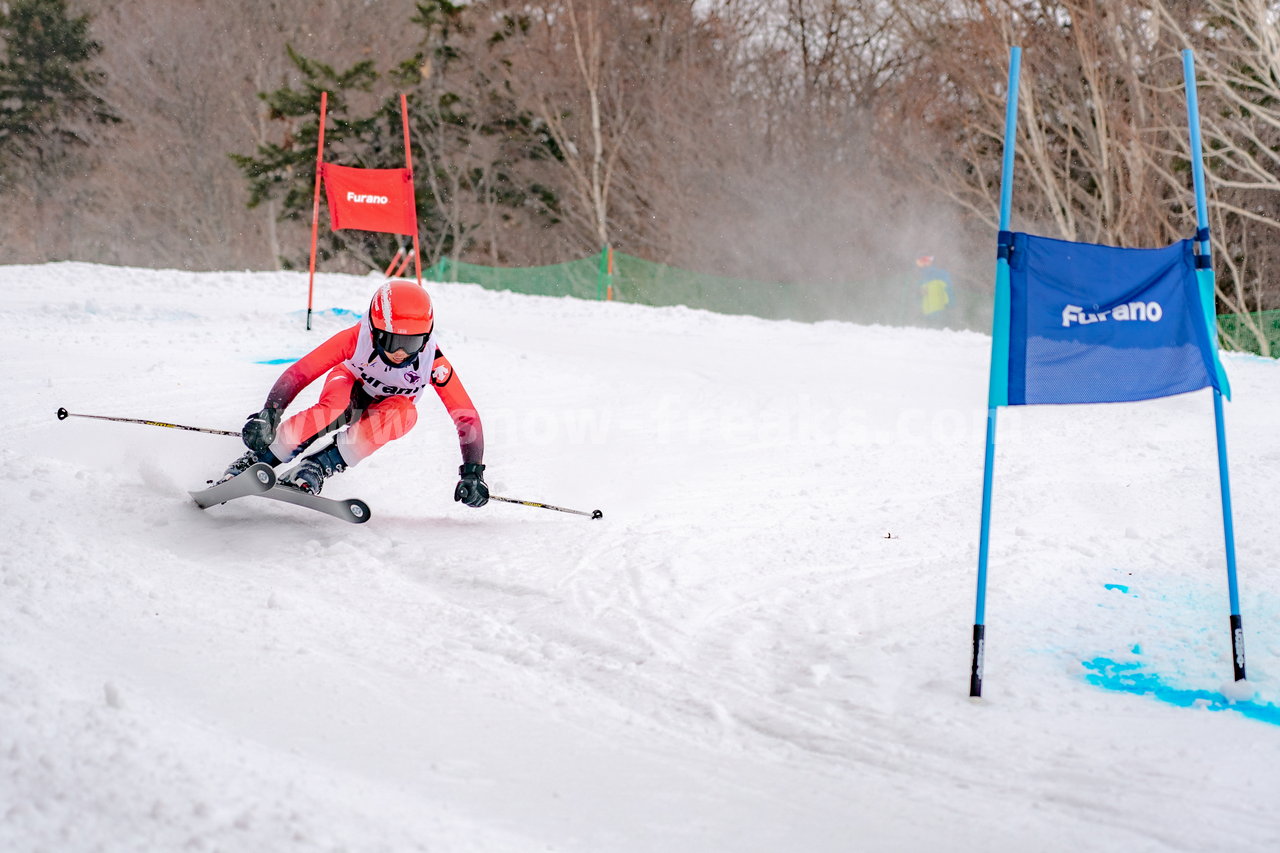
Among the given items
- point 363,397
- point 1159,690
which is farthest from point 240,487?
point 1159,690

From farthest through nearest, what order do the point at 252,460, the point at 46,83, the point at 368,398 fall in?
the point at 46,83
the point at 368,398
the point at 252,460

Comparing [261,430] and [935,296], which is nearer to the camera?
[261,430]

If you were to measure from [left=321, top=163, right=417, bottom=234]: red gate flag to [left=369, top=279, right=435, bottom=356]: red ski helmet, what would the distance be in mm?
6955

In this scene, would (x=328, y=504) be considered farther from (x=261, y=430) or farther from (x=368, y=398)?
(x=368, y=398)

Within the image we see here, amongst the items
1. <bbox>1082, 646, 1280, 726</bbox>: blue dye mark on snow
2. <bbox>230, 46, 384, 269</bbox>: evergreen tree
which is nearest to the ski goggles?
<bbox>1082, 646, 1280, 726</bbox>: blue dye mark on snow

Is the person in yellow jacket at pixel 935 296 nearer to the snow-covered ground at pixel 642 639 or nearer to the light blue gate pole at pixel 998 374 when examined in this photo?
the snow-covered ground at pixel 642 639

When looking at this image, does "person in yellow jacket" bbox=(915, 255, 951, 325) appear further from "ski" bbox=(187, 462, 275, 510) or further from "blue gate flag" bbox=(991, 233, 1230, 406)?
"blue gate flag" bbox=(991, 233, 1230, 406)

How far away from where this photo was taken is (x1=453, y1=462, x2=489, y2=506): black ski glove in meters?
6.07

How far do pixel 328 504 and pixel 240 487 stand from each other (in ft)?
1.51

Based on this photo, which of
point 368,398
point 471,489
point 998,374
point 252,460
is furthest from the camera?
point 368,398

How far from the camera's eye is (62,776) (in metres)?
2.65

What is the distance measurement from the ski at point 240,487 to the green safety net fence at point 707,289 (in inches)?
575

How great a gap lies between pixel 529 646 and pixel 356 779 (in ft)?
4.52

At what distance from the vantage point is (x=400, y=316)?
5.89 m
